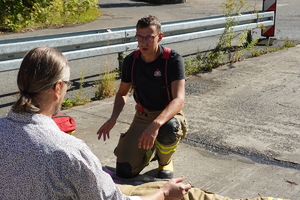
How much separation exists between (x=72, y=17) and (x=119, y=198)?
13.3 meters

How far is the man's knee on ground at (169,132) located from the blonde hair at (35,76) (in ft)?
6.13

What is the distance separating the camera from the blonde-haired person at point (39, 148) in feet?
6.43

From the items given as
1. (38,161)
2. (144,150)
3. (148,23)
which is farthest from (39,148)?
(148,23)

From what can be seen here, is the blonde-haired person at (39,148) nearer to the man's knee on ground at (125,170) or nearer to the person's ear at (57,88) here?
the person's ear at (57,88)

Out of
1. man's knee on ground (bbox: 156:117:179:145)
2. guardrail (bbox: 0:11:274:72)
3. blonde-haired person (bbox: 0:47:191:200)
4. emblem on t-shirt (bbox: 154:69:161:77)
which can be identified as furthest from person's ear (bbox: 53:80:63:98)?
guardrail (bbox: 0:11:274:72)

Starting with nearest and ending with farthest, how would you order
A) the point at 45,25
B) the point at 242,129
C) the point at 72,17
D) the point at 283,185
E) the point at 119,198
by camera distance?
the point at 119,198 → the point at 283,185 → the point at 242,129 → the point at 45,25 → the point at 72,17

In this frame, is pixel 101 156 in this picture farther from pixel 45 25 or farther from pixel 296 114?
pixel 45 25

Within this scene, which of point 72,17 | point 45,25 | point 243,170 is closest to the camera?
point 243,170

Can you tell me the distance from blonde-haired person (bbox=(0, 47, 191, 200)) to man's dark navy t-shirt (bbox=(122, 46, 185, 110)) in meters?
1.96

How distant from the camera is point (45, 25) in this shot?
44.4 ft

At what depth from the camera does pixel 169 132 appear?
3.77 meters

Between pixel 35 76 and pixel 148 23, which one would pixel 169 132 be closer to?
pixel 148 23

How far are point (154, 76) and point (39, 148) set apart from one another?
2140mm

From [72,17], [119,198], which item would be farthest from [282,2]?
[119,198]
